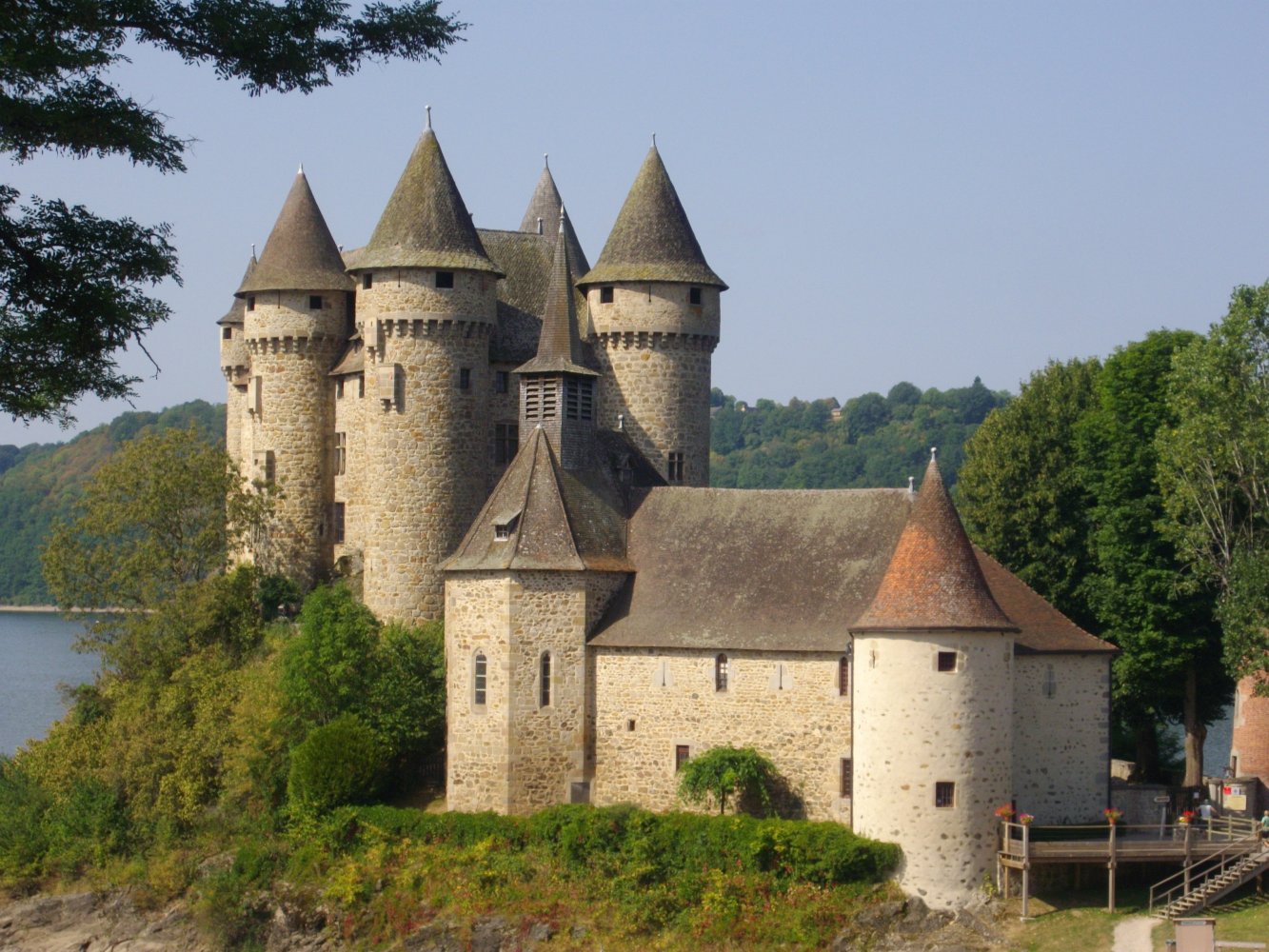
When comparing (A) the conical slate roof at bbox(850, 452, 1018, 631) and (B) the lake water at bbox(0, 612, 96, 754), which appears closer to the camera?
(A) the conical slate roof at bbox(850, 452, 1018, 631)

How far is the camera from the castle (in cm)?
3856

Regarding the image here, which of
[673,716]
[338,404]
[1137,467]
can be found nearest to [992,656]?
[673,716]

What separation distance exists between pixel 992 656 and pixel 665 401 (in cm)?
1479

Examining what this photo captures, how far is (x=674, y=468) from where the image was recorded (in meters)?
50.9

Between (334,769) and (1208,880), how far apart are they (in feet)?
62.0

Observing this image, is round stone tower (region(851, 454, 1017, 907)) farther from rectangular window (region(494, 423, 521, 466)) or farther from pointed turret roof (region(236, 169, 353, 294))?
pointed turret roof (region(236, 169, 353, 294))

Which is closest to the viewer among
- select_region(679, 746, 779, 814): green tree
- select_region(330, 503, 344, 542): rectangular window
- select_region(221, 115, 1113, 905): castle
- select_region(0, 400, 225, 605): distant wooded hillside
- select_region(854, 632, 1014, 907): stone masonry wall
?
select_region(854, 632, 1014, 907): stone masonry wall

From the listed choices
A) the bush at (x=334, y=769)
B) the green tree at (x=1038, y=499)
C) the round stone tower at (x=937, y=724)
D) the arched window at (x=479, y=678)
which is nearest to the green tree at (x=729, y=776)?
the round stone tower at (x=937, y=724)

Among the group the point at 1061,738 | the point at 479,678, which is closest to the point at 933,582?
the point at 1061,738

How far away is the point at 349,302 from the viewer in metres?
54.3

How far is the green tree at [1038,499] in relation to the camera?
5025cm

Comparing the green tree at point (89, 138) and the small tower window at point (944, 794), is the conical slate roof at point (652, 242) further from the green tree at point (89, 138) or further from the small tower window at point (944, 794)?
the green tree at point (89, 138)

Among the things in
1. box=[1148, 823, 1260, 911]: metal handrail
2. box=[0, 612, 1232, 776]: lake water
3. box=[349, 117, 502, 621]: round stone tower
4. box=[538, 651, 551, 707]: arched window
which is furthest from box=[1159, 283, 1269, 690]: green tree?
box=[0, 612, 1232, 776]: lake water

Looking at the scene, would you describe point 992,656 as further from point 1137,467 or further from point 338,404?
point 338,404
